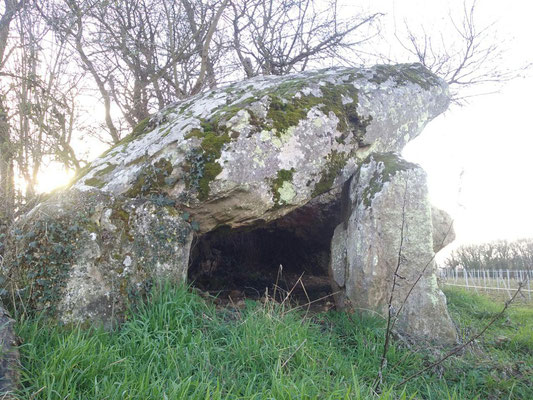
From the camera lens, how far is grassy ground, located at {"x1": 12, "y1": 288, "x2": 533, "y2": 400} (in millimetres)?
2221

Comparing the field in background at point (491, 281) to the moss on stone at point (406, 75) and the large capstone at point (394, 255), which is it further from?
the large capstone at point (394, 255)

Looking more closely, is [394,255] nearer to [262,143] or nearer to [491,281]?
[262,143]

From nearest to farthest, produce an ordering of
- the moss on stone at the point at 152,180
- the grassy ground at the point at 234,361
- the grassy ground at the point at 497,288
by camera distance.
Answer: the grassy ground at the point at 234,361, the moss on stone at the point at 152,180, the grassy ground at the point at 497,288

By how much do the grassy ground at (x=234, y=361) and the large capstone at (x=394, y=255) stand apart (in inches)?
11.5

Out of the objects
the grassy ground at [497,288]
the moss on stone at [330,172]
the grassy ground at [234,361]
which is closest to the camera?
the grassy ground at [234,361]

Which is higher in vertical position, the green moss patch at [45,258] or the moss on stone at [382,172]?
the moss on stone at [382,172]

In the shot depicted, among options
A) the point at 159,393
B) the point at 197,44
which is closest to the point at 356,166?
the point at 159,393

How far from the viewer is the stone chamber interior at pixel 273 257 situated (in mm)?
5270

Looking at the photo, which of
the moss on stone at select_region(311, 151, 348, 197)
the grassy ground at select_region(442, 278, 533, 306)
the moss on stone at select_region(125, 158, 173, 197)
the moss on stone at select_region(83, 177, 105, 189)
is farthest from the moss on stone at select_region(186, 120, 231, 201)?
the grassy ground at select_region(442, 278, 533, 306)

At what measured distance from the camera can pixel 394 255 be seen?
400cm

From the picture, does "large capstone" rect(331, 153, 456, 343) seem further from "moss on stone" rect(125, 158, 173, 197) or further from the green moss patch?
the green moss patch

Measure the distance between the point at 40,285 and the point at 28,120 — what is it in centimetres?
304

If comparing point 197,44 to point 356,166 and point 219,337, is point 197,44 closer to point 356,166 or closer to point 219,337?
point 356,166

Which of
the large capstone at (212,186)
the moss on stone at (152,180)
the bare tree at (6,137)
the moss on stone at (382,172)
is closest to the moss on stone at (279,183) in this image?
the large capstone at (212,186)
